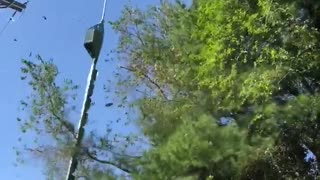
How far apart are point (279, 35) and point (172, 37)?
413cm

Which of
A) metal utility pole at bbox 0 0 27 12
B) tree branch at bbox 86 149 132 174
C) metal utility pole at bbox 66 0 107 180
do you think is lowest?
metal utility pole at bbox 66 0 107 180

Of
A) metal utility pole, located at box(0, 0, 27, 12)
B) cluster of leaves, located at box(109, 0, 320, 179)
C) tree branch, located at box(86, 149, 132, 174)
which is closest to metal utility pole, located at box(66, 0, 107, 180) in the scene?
cluster of leaves, located at box(109, 0, 320, 179)

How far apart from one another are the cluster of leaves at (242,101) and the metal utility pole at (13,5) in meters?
6.73

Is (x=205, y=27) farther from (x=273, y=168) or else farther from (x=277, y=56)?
(x=273, y=168)

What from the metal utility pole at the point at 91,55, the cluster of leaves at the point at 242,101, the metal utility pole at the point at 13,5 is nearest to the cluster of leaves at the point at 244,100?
the cluster of leaves at the point at 242,101

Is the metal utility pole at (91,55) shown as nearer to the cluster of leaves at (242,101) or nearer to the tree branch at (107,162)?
the cluster of leaves at (242,101)

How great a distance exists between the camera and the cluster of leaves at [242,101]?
A: 43.1 ft

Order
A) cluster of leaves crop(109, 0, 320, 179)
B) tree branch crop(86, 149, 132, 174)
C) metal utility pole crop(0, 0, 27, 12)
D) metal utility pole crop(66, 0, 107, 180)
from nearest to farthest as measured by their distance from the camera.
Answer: metal utility pole crop(66, 0, 107, 180) < cluster of leaves crop(109, 0, 320, 179) < tree branch crop(86, 149, 132, 174) < metal utility pole crop(0, 0, 27, 12)

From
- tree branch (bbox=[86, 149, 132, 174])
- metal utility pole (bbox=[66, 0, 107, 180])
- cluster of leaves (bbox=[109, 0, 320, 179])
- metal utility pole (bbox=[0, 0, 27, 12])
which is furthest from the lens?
metal utility pole (bbox=[0, 0, 27, 12])

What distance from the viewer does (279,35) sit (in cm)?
1347

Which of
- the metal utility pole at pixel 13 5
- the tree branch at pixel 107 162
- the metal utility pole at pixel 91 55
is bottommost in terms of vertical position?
the metal utility pole at pixel 91 55

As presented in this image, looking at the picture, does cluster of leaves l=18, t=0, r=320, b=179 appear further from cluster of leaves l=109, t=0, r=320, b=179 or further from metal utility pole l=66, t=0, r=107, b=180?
metal utility pole l=66, t=0, r=107, b=180

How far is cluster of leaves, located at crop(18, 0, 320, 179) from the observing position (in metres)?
13.1

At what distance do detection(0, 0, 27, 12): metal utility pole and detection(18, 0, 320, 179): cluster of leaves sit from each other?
22.1ft
